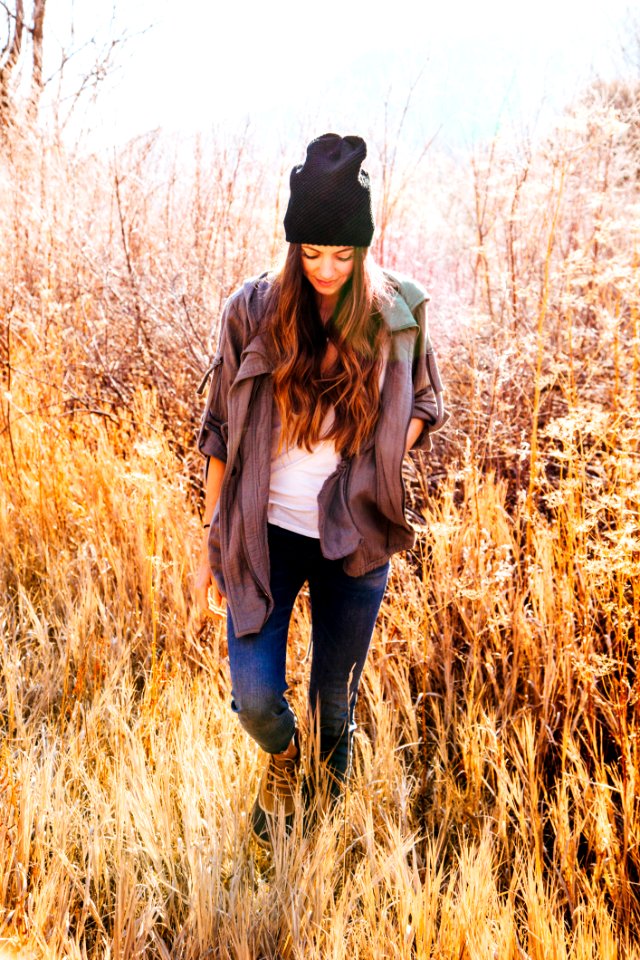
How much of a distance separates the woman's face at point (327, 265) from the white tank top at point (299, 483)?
1.20ft

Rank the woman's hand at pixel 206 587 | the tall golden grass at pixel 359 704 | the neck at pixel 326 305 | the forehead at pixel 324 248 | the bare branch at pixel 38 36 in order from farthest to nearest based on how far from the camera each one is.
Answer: the bare branch at pixel 38 36
the woman's hand at pixel 206 587
the neck at pixel 326 305
the forehead at pixel 324 248
the tall golden grass at pixel 359 704

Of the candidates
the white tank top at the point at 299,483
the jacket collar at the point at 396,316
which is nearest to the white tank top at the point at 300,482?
the white tank top at the point at 299,483

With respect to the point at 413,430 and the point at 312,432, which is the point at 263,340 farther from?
the point at 413,430

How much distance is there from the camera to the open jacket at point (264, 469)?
1838 millimetres

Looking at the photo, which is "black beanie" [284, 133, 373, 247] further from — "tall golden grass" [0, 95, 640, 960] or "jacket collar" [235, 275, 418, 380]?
"tall golden grass" [0, 95, 640, 960]

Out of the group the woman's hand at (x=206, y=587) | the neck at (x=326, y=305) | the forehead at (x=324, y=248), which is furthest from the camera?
the woman's hand at (x=206, y=587)

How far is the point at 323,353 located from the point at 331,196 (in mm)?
346

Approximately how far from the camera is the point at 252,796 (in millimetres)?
2078

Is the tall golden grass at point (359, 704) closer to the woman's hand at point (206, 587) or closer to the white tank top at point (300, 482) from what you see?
the woman's hand at point (206, 587)

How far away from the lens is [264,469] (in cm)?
185

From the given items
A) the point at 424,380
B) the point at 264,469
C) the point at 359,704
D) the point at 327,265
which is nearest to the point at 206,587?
the point at 264,469

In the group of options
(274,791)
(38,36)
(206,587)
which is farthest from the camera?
(38,36)

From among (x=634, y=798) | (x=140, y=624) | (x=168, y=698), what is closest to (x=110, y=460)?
(x=140, y=624)

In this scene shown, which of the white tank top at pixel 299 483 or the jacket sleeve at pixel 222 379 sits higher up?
the jacket sleeve at pixel 222 379
